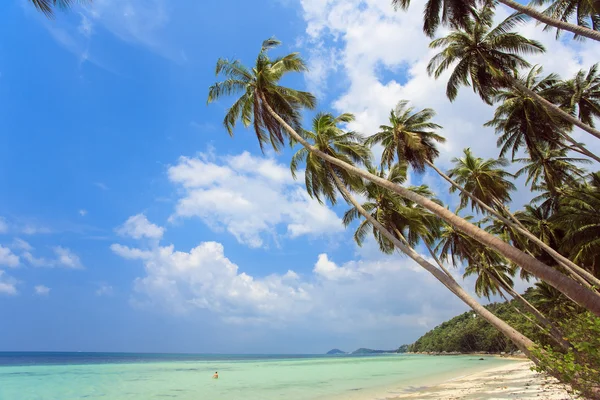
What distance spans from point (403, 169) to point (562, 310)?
17.7 m

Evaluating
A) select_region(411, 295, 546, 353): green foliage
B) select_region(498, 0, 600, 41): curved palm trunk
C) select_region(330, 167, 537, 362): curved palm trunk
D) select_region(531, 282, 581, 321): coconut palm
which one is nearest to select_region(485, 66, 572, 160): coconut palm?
select_region(498, 0, 600, 41): curved palm trunk

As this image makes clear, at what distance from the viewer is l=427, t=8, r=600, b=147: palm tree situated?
1259cm

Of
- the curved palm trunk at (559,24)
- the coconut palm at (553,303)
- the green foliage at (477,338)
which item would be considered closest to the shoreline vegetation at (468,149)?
the curved palm trunk at (559,24)

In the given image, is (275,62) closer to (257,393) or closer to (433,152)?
(433,152)

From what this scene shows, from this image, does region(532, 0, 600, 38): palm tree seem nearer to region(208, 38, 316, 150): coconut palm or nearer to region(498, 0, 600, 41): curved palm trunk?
region(498, 0, 600, 41): curved palm trunk

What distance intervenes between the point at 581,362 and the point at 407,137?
10.3m

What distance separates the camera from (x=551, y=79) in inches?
588

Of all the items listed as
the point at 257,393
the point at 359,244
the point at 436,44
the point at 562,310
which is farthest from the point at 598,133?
the point at 562,310

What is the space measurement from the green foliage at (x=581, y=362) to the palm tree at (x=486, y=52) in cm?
875

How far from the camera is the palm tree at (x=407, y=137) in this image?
15586 millimetres

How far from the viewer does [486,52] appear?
13.3m

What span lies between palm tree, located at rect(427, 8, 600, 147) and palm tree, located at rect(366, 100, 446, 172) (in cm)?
232

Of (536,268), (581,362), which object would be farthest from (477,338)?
(536,268)

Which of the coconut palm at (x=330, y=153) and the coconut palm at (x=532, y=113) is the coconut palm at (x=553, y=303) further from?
the coconut palm at (x=330, y=153)
